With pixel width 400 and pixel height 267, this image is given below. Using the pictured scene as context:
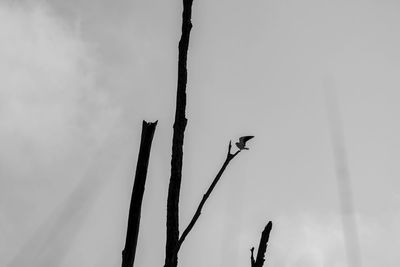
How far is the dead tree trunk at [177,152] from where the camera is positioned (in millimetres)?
2537

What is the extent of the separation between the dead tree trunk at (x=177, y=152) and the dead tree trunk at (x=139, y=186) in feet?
0.85

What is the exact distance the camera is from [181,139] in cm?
283

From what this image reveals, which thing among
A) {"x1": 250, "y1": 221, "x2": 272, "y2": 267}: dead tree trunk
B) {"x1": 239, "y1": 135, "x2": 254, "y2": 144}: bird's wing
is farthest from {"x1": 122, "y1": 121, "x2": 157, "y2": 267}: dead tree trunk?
{"x1": 250, "y1": 221, "x2": 272, "y2": 267}: dead tree trunk

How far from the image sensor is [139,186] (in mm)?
2303

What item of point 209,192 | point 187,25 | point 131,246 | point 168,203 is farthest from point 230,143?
point 187,25

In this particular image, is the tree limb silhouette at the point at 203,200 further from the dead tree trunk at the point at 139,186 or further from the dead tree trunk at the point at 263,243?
the dead tree trunk at the point at 263,243

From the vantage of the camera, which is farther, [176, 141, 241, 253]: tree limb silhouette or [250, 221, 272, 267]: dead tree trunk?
[250, 221, 272, 267]: dead tree trunk

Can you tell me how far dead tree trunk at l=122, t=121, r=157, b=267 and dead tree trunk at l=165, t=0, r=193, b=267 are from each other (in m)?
0.26

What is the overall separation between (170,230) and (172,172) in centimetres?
38

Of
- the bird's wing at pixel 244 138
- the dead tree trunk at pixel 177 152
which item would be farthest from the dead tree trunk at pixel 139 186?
Result: the bird's wing at pixel 244 138

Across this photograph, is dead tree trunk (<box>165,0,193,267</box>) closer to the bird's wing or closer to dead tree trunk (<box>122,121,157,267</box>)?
dead tree trunk (<box>122,121,157,267</box>)

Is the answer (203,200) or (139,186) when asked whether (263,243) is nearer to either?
(203,200)

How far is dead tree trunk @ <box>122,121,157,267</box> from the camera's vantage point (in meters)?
2.23

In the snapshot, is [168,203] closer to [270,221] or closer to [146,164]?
[146,164]
